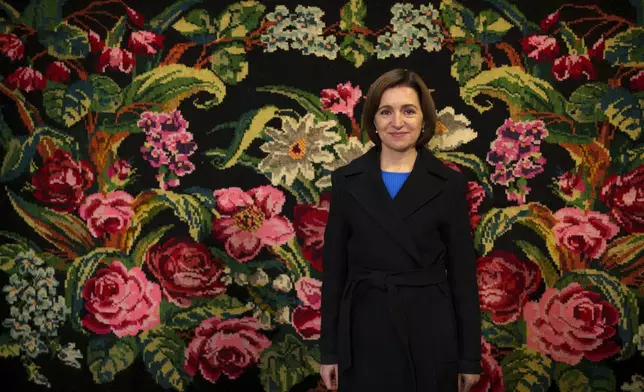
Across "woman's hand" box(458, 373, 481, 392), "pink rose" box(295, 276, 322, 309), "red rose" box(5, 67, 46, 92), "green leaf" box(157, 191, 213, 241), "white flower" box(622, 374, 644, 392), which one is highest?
"red rose" box(5, 67, 46, 92)

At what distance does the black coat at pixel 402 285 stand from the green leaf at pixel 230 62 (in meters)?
0.66

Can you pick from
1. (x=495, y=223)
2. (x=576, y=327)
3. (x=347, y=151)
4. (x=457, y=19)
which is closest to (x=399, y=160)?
(x=347, y=151)

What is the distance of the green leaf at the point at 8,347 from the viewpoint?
2043 millimetres

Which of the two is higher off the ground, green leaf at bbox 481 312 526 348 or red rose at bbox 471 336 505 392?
green leaf at bbox 481 312 526 348

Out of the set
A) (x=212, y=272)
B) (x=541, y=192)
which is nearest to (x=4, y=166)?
(x=212, y=272)

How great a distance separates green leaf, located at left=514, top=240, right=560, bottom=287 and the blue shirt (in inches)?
24.8

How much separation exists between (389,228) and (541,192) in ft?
2.38

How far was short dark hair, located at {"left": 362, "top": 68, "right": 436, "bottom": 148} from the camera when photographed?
56.9 inches

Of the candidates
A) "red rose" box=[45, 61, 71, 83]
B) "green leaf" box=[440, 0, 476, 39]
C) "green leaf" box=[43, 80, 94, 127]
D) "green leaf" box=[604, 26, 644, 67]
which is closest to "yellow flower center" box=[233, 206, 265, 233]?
"green leaf" box=[43, 80, 94, 127]

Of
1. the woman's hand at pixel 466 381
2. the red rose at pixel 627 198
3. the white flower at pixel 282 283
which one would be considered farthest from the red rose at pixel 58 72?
the red rose at pixel 627 198

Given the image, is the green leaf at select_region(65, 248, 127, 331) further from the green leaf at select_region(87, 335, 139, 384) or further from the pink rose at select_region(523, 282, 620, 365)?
the pink rose at select_region(523, 282, 620, 365)

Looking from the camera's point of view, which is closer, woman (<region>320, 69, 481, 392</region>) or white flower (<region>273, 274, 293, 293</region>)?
woman (<region>320, 69, 481, 392</region>)

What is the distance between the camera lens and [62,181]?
201 centimetres

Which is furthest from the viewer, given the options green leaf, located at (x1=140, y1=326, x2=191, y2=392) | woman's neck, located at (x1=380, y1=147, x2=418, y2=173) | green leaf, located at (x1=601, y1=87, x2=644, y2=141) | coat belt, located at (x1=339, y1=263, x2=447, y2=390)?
green leaf, located at (x1=140, y1=326, x2=191, y2=392)
